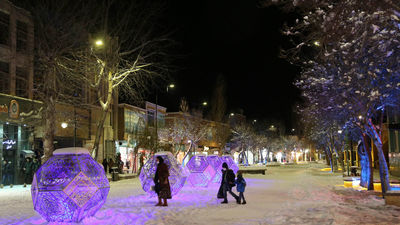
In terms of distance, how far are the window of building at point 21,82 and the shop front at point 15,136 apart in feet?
2.79

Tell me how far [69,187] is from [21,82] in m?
19.2

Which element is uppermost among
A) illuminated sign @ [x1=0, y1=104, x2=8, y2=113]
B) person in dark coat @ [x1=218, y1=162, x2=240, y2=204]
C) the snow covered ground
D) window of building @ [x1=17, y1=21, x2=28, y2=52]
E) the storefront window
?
window of building @ [x1=17, y1=21, x2=28, y2=52]

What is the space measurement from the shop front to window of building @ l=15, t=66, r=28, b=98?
85 centimetres

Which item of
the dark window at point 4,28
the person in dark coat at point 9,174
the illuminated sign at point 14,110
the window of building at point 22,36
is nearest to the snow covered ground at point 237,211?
the person in dark coat at point 9,174

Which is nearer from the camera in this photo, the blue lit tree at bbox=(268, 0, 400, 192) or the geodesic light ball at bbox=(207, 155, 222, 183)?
the blue lit tree at bbox=(268, 0, 400, 192)

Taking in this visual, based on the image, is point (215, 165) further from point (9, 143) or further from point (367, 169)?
point (9, 143)

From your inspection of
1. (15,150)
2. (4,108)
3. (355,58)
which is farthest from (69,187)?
(15,150)

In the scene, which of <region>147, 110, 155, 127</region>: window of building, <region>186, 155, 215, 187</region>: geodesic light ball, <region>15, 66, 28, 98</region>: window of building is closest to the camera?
<region>186, 155, 215, 187</region>: geodesic light ball

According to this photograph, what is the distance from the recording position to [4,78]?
25062 millimetres

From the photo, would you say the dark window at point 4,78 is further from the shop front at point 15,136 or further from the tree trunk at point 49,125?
the tree trunk at point 49,125

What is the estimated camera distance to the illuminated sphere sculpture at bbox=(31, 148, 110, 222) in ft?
32.8

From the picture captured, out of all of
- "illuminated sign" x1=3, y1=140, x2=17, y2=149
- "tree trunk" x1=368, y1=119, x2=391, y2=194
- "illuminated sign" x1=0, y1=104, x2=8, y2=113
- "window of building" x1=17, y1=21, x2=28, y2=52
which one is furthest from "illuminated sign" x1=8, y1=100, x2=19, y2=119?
"tree trunk" x1=368, y1=119, x2=391, y2=194

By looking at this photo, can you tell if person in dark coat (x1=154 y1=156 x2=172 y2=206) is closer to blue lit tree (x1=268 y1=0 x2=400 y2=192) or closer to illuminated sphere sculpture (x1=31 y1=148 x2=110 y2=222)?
illuminated sphere sculpture (x1=31 y1=148 x2=110 y2=222)

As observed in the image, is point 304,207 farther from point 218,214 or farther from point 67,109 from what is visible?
point 67,109
